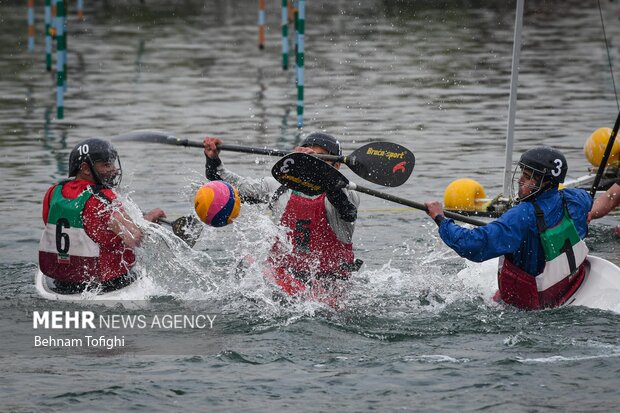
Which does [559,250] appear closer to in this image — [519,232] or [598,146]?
[519,232]

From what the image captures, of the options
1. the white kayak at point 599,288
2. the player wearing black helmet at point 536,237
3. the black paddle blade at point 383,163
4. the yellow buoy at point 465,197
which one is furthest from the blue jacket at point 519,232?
the yellow buoy at point 465,197

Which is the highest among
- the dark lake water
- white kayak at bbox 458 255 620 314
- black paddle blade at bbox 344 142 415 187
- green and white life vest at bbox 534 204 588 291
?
black paddle blade at bbox 344 142 415 187

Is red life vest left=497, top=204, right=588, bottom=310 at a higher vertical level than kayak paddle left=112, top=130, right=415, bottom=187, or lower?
lower

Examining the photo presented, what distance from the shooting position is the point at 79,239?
8594 mm

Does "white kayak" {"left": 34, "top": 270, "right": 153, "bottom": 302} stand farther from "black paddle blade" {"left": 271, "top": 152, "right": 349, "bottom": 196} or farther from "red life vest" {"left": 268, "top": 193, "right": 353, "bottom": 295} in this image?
Answer: "black paddle blade" {"left": 271, "top": 152, "right": 349, "bottom": 196}

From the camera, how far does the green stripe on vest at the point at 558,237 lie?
27.2 ft

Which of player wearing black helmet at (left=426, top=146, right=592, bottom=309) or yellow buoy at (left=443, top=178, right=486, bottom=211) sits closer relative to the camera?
player wearing black helmet at (left=426, top=146, right=592, bottom=309)

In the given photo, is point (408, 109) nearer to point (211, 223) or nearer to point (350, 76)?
point (350, 76)

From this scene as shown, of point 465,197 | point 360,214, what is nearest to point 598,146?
point 465,197

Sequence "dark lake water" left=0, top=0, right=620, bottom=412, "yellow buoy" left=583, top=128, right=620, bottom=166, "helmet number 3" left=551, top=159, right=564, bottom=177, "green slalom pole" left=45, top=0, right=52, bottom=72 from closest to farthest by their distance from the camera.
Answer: "dark lake water" left=0, top=0, right=620, bottom=412
"helmet number 3" left=551, top=159, right=564, bottom=177
"yellow buoy" left=583, top=128, right=620, bottom=166
"green slalom pole" left=45, top=0, right=52, bottom=72

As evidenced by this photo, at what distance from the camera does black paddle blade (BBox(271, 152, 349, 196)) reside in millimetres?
8523

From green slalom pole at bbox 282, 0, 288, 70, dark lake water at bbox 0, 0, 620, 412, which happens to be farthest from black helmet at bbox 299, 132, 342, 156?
green slalom pole at bbox 282, 0, 288, 70

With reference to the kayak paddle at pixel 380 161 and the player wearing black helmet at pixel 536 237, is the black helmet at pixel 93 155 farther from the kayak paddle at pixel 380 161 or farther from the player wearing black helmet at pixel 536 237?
the player wearing black helmet at pixel 536 237

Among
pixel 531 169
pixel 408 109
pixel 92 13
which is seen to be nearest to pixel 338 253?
pixel 531 169
